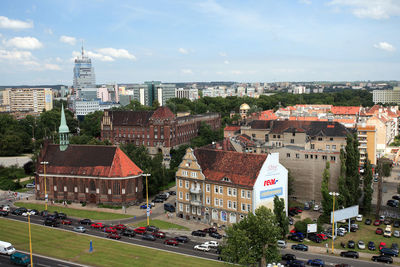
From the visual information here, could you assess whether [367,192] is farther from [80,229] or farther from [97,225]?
[80,229]

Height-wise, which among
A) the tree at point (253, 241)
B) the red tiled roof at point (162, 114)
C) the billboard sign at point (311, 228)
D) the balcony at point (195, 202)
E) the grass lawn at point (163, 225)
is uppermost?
the red tiled roof at point (162, 114)

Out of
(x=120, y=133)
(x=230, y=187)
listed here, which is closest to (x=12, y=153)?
(x=120, y=133)

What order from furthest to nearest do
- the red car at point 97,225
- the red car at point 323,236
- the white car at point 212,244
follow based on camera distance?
the red car at point 97,225, the red car at point 323,236, the white car at point 212,244

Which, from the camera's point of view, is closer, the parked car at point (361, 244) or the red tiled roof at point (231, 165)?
the parked car at point (361, 244)

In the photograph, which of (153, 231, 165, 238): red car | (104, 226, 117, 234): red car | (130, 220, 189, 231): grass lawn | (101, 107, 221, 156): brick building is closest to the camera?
→ (153, 231, 165, 238): red car

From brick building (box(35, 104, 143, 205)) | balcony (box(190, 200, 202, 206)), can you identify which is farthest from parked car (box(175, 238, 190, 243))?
brick building (box(35, 104, 143, 205))

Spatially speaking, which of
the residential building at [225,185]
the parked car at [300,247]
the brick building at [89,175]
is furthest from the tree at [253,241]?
the brick building at [89,175]

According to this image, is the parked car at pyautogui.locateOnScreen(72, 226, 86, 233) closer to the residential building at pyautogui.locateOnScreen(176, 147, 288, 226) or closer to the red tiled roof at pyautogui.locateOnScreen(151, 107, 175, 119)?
the residential building at pyautogui.locateOnScreen(176, 147, 288, 226)

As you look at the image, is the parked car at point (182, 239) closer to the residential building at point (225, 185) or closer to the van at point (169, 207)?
the residential building at point (225, 185)
